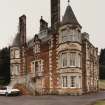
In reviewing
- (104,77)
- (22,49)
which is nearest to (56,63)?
(22,49)

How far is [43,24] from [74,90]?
1882cm

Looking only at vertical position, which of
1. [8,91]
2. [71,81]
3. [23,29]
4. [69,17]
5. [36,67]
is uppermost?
[23,29]

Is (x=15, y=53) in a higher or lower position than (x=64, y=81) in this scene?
higher

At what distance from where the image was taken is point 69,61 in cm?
5044

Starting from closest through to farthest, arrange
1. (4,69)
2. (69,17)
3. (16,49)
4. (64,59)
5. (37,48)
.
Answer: (64,59) → (69,17) → (37,48) → (16,49) → (4,69)

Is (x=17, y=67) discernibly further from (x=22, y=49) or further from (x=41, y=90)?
(x=41, y=90)

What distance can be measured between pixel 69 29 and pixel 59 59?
4.89m

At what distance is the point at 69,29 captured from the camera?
51.0 m

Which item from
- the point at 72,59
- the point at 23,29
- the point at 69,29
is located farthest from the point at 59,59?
the point at 23,29

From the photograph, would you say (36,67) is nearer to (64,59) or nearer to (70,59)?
(64,59)

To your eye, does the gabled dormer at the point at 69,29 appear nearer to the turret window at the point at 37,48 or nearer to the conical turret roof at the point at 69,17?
the conical turret roof at the point at 69,17

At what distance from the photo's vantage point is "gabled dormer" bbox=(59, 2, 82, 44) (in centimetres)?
5084

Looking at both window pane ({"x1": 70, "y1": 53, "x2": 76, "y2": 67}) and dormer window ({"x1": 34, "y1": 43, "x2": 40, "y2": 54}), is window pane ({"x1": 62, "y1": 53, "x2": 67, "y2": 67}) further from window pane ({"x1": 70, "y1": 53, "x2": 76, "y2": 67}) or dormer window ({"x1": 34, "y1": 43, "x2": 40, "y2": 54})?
dormer window ({"x1": 34, "y1": 43, "x2": 40, "y2": 54})

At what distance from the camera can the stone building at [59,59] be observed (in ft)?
166
